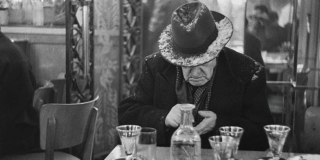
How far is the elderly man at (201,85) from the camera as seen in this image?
7.25 ft

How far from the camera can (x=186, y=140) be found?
5.42 feet

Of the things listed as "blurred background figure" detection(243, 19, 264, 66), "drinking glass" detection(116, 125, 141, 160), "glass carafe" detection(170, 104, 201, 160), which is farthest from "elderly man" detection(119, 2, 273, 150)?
"blurred background figure" detection(243, 19, 264, 66)

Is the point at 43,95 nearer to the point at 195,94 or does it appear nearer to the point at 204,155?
the point at 195,94

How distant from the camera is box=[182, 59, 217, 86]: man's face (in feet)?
7.66

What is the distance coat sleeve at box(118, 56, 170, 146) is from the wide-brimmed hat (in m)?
0.35

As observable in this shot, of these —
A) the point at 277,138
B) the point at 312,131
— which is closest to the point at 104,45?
the point at 312,131

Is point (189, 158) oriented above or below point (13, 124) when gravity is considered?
above

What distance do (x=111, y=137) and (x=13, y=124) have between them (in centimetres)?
139

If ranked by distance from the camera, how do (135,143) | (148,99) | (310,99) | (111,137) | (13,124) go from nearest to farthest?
(135,143) → (148,99) → (13,124) → (310,99) → (111,137)

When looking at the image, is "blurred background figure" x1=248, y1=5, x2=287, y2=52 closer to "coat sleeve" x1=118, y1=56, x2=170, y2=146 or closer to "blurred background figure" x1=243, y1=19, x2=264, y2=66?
"blurred background figure" x1=243, y1=19, x2=264, y2=66

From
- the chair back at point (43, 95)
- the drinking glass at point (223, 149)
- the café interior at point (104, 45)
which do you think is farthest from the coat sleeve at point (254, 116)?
the chair back at point (43, 95)

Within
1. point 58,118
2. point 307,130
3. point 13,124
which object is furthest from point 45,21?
point 307,130

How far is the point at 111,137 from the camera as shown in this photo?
4.65 metres

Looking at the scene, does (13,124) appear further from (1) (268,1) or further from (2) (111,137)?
(1) (268,1)
